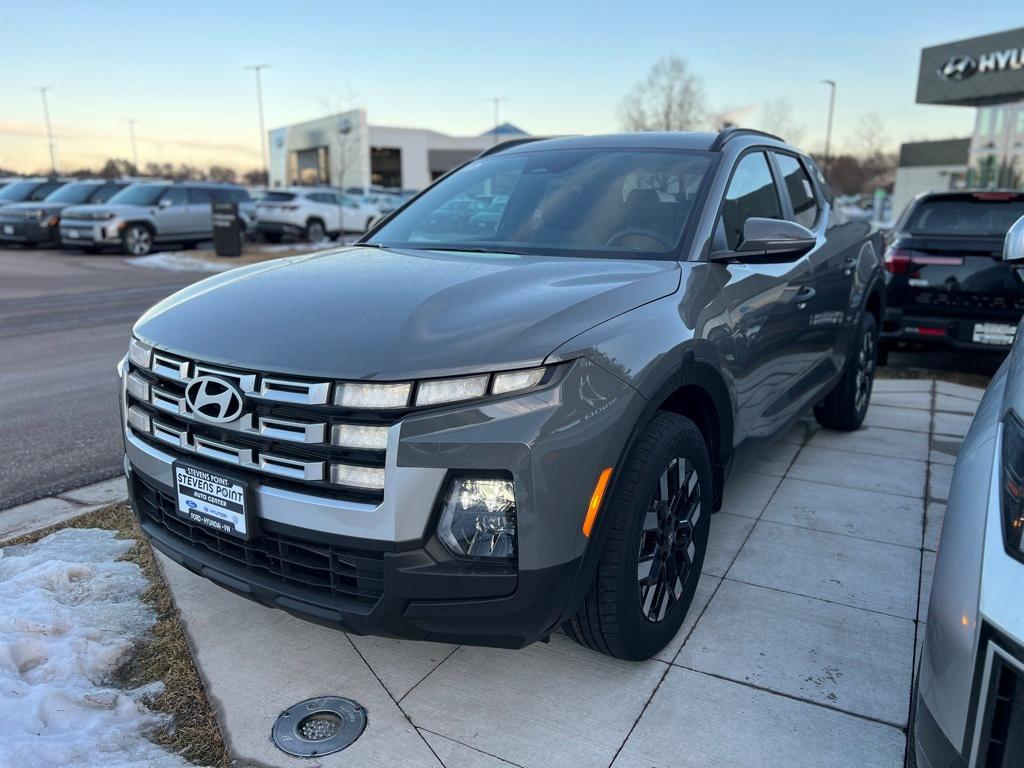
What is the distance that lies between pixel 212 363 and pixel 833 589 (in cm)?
256

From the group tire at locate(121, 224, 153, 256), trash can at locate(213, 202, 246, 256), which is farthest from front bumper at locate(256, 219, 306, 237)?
trash can at locate(213, 202, 246, 256)

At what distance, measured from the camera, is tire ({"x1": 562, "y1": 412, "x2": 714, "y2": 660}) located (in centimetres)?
233

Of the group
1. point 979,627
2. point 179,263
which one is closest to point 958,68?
point 179,263

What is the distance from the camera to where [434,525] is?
204cm

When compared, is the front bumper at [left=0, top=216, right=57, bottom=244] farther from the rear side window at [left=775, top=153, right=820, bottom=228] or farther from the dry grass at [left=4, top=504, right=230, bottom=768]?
the rear side window at [left=775, top=153, right=820, bottom=228]

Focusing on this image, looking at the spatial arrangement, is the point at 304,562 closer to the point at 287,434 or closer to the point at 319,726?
the point at 287,434

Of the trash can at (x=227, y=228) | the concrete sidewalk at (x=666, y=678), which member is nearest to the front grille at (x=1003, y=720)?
the concrete sidewalk at (x=666, y=678)

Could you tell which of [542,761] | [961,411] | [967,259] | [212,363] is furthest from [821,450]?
[212,363]

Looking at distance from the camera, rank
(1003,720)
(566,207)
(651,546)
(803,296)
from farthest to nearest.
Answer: (803,296)
(566,207)
(651,546)
(1003,720)

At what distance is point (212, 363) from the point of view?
7.35 ft

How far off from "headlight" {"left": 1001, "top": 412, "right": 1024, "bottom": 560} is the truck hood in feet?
3.47

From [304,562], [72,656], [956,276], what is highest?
[956,276]

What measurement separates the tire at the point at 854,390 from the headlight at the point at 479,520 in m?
3.56

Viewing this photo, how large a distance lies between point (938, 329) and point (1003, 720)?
19.5ft
